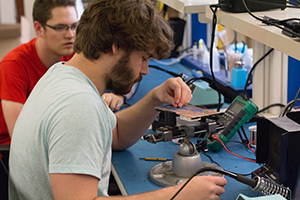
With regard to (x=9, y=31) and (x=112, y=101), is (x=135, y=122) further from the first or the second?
(x=9, y=31)

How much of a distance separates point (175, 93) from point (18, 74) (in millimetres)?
1042

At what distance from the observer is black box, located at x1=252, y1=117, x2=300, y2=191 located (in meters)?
1.03

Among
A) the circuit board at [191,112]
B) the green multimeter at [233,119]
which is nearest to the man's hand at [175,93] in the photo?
A: the circuit board at [191,112]

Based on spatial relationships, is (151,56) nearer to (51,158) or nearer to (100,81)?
(100,81)

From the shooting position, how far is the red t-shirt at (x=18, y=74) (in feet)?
6.36

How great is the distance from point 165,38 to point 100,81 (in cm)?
26

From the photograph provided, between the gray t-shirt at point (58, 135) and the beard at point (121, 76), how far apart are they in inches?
3.7

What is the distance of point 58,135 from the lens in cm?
92

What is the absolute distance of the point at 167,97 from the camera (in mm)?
1458

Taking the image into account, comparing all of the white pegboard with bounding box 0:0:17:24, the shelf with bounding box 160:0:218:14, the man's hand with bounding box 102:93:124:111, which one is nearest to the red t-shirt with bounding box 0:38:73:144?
the man's hand with bounding box 102:93:124:111

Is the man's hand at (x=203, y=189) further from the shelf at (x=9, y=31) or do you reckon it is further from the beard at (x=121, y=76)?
the shelf at (x=9, y=31)

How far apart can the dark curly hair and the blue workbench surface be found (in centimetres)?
46

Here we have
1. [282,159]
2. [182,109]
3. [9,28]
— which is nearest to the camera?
[282,159]

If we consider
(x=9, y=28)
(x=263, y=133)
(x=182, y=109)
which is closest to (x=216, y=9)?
(x=182, y=109)
